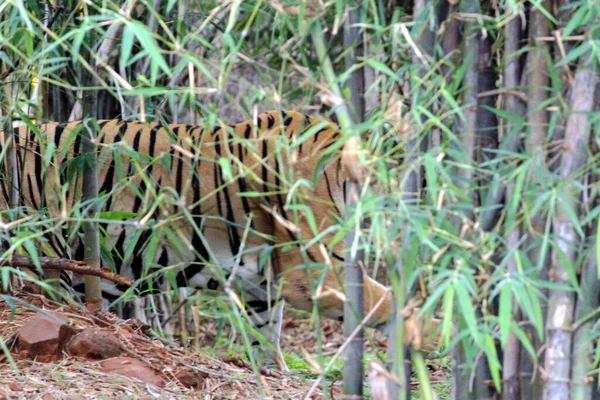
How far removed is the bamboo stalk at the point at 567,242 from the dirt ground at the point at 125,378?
59cm

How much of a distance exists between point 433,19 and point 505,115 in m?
0.20

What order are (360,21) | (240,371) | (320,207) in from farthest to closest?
(320,207)
(240,371)
(360,21)

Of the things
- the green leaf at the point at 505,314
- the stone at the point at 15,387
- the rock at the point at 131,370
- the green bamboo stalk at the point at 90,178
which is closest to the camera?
the green leaf at the point at 505,314

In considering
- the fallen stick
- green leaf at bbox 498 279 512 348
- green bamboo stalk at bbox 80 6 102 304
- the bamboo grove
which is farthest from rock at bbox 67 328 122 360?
green leaf at bbox 498 279 512 348

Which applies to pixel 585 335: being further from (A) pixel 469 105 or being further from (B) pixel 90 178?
(B) pixel 90 178

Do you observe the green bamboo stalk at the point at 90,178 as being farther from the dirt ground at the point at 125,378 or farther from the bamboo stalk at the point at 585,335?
the bamboo stalk at the point at 585,335

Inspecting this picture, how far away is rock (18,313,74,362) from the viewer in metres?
2.20

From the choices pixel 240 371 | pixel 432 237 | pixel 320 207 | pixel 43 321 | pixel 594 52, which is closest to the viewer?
pixel 594 52

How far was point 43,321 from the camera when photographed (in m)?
2.25

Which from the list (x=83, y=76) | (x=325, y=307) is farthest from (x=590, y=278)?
(x=325, y=307)

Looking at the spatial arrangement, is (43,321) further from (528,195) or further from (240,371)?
(528,195)

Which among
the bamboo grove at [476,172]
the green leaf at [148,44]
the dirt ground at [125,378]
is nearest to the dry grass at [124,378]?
the dirt ground at [125,378]

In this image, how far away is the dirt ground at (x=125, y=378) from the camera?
2045 mm

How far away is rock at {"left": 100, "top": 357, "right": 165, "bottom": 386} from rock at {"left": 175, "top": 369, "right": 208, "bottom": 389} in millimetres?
54
